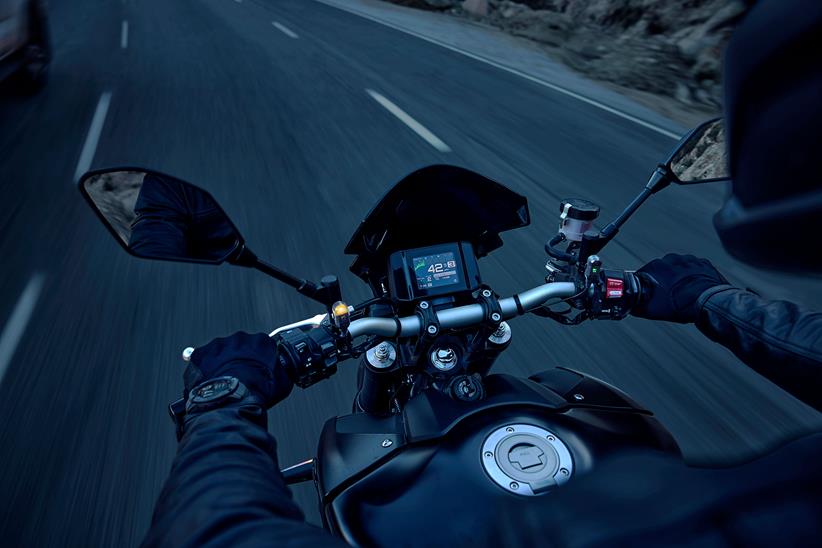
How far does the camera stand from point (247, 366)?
127cm

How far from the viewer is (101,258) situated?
387cm

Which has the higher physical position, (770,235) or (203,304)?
(770,235)

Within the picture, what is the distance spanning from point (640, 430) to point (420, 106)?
6738 mm

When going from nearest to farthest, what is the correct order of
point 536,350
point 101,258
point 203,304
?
point 536,350 → point 203,304 → point 101,258

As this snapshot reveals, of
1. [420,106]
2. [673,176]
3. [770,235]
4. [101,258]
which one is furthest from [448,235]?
[420,106]

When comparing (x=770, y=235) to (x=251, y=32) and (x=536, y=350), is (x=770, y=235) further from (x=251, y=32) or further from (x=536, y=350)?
(x=251, y=32)

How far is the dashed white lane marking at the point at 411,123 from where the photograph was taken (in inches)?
237

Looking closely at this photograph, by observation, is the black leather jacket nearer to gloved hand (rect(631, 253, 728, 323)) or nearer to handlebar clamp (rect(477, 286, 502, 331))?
handlebar clamp (rect(477, 286, 502, 331))

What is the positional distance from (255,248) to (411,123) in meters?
3.44

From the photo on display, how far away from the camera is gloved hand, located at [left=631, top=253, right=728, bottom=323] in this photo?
157cm

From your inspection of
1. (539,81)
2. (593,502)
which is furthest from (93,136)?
(593,502)

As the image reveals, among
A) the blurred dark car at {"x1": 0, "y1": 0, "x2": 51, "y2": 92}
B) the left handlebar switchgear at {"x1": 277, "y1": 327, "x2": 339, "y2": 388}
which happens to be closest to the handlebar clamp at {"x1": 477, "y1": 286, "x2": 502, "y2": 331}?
the left handlebar switchgear at {"x1": 277, "y1": 327, "x2": 339, "y2": 388}

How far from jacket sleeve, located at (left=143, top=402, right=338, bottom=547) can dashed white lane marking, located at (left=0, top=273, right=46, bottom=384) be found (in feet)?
8.61

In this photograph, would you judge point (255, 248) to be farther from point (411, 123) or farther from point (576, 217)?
point (411, 123)
